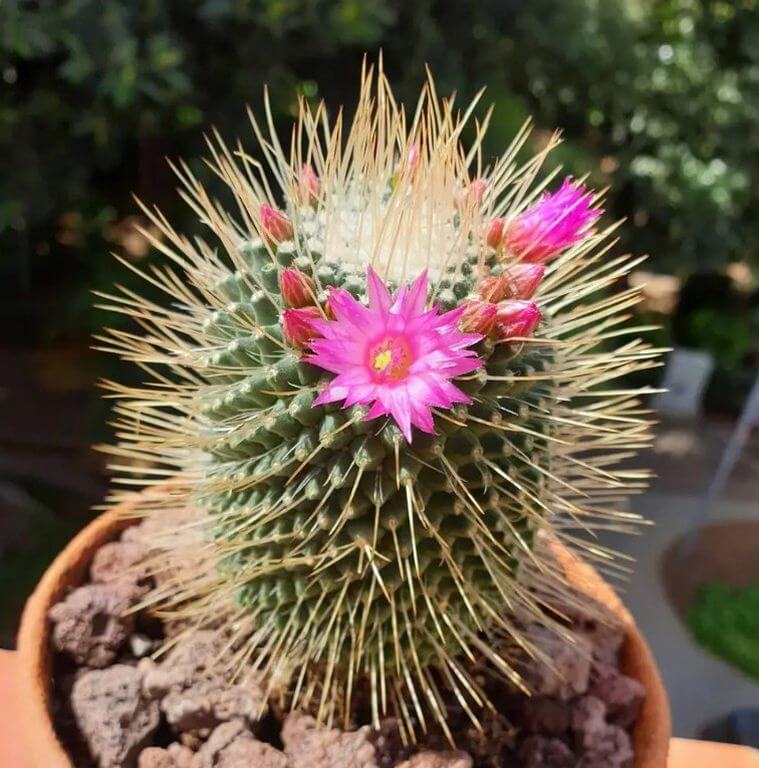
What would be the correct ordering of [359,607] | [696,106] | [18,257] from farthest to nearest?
[696,106], [18,257], [359,607]

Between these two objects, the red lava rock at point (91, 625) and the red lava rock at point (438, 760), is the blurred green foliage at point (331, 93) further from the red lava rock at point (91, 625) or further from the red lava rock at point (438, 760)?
the red lava rock at point (438, 760)

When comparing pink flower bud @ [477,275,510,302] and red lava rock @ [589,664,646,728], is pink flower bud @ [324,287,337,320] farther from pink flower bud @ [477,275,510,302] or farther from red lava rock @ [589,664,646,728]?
red lava rock @ [589,664,646,728]

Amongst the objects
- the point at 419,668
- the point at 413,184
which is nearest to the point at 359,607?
the point at 419,668

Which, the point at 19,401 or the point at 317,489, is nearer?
the point at 317,489

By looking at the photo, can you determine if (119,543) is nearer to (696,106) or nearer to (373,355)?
(373,355)

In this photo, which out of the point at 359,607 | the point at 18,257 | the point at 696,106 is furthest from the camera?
the point at 696,106

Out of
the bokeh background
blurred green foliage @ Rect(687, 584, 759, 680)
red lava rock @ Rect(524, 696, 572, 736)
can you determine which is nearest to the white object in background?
the bokeh background

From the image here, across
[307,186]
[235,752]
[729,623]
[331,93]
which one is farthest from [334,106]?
[729,623]
